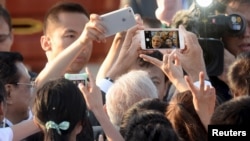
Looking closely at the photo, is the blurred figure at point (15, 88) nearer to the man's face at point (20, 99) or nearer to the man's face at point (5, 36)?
the man's face at point (20, 99)

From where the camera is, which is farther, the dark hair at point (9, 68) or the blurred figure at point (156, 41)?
the blurred figure at point (156, 41)

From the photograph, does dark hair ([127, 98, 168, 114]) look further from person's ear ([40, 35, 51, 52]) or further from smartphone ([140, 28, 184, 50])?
person's ear ([40, 35, 51, 52])

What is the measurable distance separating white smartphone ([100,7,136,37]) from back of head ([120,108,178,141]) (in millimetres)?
1281

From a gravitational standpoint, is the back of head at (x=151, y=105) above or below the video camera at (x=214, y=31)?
below

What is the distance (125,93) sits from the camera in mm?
5473

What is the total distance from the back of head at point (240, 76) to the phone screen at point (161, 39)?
474mm

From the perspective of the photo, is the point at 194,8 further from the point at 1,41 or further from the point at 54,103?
the point at 54,103

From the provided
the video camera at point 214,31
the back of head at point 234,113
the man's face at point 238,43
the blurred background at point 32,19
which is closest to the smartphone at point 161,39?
the video camera at point 214,31

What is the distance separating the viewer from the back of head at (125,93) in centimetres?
541

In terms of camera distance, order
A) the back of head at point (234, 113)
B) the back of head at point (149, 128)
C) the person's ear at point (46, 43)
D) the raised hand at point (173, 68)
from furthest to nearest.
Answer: the person's ear at point (46, 43) → the raised hand at point (173, 68) → the back of head at point (149, 128) → the back of head at point (234, 113)

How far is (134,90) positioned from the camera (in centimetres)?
550

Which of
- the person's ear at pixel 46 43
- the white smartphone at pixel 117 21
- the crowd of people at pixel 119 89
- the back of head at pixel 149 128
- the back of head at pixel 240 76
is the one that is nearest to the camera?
the back of head at pixel 149 128

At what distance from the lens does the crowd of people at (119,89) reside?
4734 mm

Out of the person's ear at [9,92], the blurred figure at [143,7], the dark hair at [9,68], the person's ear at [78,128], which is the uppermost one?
the blurred figure at [143,7]
